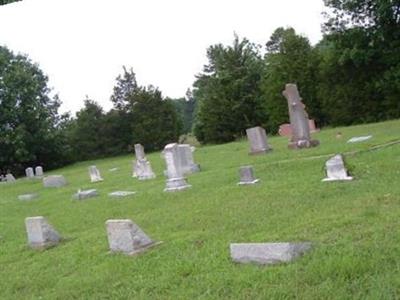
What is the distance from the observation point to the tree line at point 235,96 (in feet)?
114

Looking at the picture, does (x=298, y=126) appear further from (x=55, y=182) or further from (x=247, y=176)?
(x=55, y=182)

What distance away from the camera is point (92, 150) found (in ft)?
164

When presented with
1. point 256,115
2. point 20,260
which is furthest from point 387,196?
point 256,115

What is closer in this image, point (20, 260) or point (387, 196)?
point (387, 196)

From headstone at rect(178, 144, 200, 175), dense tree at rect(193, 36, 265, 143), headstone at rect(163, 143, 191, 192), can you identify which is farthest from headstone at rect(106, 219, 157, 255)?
dense tree at rect(193, 36, 265, 143)

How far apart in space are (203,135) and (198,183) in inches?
1292

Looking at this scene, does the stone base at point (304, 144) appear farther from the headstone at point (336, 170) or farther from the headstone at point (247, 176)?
the headstone at point (336, 170)

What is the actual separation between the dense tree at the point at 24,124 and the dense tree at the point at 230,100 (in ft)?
38.9

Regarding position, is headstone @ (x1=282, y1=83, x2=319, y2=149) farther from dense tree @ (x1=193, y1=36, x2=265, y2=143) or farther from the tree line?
dense tree @ (x1=193, y1=36, x2=265, y2=143)

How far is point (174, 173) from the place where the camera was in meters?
14.6

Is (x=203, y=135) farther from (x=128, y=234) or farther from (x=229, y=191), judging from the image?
(x=128, y=234)

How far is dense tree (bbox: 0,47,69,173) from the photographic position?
4144 cm

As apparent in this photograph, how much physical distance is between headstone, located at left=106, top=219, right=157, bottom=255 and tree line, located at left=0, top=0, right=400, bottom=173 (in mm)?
28021

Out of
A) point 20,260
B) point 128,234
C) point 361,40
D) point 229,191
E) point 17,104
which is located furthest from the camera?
point 17,104
